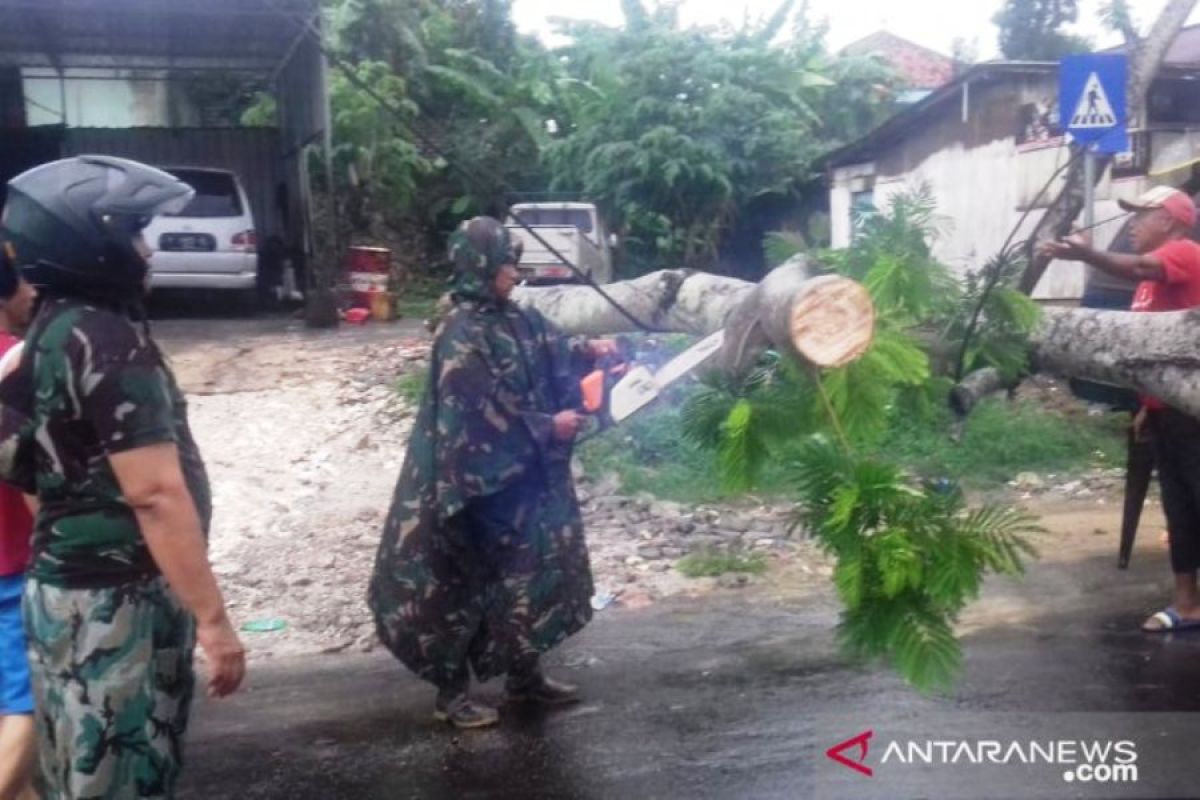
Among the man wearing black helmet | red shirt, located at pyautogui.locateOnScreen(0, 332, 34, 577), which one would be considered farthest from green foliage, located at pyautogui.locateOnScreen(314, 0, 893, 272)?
the man wearing black helmet

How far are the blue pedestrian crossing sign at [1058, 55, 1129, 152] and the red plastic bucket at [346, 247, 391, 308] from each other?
10.8 m

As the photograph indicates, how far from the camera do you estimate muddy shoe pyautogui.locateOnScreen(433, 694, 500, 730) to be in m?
5.07

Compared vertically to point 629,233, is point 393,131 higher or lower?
higher

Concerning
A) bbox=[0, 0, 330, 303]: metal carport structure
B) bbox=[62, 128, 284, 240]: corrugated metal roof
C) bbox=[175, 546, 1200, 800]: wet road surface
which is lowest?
bbox=[175, 546, 1200, 800]: wet road surface

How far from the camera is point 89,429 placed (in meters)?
2.80

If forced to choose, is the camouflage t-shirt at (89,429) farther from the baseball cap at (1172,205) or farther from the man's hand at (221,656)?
the baseball cap at (1172,205)

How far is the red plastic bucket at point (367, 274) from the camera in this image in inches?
628

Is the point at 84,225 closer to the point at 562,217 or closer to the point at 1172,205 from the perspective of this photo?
the point at 1172,205

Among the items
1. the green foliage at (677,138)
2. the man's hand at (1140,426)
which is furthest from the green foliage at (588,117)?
the man's hand at (1140,426)

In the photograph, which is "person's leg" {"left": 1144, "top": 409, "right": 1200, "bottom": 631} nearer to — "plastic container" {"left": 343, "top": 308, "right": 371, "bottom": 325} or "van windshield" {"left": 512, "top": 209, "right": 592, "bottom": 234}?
"plastic container" {"left": 343, "top": 308, "right": 371, "bottom": 325}

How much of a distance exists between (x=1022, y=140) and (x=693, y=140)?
176 inches

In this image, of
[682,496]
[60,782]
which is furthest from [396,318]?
[60,782]

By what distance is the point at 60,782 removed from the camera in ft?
9.44

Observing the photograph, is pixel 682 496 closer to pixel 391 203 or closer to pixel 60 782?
pixel 60 782
